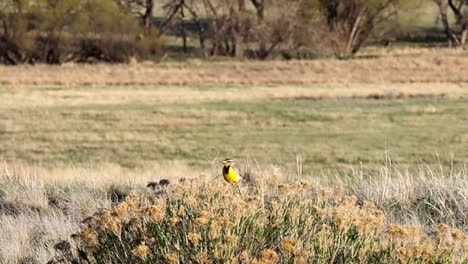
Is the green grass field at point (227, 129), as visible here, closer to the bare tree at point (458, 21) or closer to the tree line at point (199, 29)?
the tree line at point (199, 29)

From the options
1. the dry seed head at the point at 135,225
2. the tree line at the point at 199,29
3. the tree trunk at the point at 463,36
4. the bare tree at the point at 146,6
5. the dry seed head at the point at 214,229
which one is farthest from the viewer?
the tree trunk at the point at 463,36

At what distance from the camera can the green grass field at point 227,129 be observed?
21719 mm

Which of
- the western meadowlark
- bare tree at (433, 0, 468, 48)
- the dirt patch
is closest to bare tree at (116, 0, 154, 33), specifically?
bare tree at (433, 0, 468, 48)

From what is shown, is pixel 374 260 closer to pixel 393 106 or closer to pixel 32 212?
pixel 32 212

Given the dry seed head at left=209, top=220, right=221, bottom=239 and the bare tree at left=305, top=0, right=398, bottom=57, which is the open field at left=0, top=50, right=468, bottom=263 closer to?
the dry seed head at left=209, top=220, right=221, bottom=239

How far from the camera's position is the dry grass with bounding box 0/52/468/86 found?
4222 centimetres

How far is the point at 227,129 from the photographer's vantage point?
26.6 meters

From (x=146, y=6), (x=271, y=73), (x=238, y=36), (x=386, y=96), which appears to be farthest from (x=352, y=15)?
(x=386, y=96)

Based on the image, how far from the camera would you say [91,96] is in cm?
3584

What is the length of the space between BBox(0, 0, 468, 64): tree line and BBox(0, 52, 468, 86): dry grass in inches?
327

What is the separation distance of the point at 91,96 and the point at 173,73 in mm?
9740

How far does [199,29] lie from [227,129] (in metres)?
34.4

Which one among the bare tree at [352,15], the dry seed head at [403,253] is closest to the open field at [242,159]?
the dry seed head at [403,253]

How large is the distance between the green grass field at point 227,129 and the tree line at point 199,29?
2031cm
